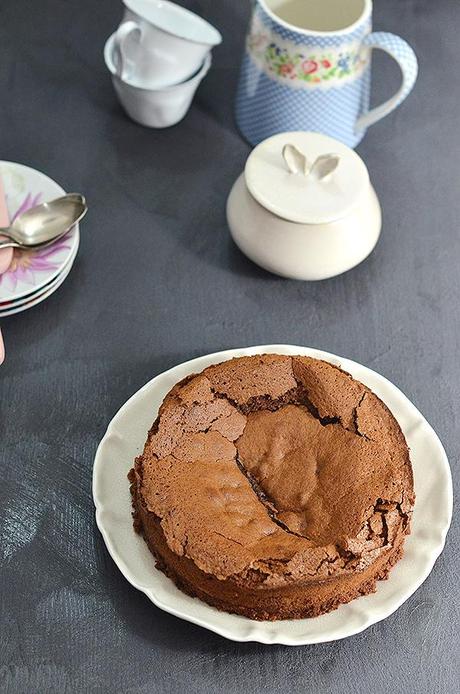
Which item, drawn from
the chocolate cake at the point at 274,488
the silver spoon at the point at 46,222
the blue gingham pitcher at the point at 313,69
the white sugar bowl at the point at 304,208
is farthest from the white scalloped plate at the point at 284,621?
the blue gingham pitcher at the point at 313,69

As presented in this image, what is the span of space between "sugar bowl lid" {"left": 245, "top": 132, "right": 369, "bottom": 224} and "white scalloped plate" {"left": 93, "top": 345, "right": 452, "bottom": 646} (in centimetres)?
16

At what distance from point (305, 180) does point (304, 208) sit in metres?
0.04

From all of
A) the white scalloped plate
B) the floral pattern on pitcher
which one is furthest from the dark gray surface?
the floral pattern on pitcher

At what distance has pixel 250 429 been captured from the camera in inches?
37.8

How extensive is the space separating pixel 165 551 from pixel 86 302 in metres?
0.39

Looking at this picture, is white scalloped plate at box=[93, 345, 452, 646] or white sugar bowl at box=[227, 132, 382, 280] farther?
white sugar bowl at box=[227, 132, 382, 280]

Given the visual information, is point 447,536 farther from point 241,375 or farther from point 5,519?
point 5,519

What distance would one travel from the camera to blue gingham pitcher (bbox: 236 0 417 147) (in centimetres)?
117

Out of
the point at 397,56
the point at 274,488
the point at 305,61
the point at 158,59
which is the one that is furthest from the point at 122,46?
the point at 274,488

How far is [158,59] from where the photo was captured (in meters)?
1.24

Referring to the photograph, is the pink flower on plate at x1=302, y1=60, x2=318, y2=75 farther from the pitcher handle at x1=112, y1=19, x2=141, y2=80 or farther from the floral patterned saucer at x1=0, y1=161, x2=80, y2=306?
the floral patterned saucer at x1=0, y1=161, x2=80, y2=306

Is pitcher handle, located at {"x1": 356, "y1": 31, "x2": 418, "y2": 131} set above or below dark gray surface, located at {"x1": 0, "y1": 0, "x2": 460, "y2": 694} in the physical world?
above

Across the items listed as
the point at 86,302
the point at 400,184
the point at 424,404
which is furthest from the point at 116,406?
the point at 400,184

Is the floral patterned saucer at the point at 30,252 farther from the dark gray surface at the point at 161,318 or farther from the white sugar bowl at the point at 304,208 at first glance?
the white sugar bowl at the point at 304,208
